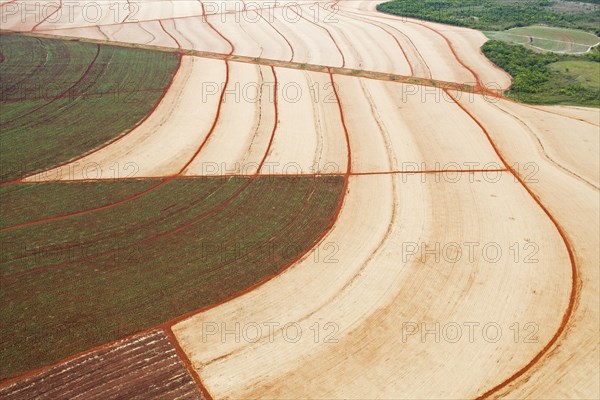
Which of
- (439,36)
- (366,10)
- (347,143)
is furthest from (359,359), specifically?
(366,10)

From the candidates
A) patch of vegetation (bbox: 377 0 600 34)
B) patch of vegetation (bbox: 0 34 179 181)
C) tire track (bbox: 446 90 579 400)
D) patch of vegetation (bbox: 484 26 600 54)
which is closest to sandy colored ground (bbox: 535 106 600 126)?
tire track (bbox: 446 90 579 400)

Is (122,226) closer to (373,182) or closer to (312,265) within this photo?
(312,265)

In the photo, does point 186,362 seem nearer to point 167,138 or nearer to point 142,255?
point 142,255

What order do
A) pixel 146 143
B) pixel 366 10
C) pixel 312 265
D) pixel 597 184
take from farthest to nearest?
pixel 366 10
pixel 146 143
pixel 597 184
pixel 312 265

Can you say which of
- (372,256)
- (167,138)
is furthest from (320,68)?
(372,256)

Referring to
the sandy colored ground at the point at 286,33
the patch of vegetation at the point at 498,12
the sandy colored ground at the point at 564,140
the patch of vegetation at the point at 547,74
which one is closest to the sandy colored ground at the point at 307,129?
the sandy colored ground at the point at 286,33

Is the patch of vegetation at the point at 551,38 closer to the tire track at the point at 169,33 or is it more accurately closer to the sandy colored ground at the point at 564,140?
the sandy colored ground at the point at 564,140
